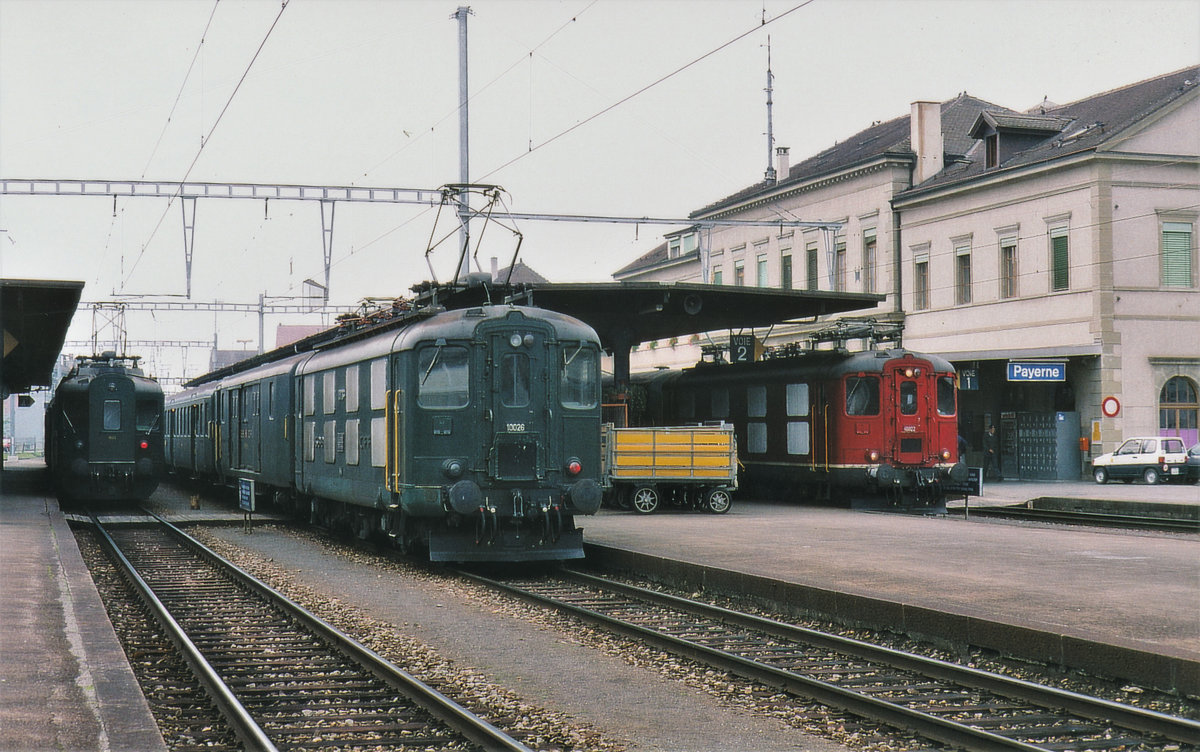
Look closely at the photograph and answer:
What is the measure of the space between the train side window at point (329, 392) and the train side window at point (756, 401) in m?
11.1

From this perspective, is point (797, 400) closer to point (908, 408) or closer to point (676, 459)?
point (908, 408)

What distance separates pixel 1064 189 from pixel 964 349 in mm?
6611

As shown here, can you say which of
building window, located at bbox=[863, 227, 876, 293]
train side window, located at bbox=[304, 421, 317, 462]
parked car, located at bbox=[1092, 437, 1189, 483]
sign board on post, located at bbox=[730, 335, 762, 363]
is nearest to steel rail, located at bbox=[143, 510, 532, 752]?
train side window, located at bbox=[304, 421, 317, 462]

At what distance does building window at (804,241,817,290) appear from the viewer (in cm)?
4944

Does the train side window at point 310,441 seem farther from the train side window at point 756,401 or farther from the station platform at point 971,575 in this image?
the train side window at point 756,401

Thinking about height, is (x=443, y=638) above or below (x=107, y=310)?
below

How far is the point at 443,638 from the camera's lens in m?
11.0

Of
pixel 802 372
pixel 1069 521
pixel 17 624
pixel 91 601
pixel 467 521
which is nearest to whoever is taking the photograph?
pixel 17 624

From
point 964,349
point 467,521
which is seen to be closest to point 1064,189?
point 964,349

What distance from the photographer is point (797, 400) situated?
86.9ft

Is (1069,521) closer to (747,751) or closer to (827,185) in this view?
(747,751)

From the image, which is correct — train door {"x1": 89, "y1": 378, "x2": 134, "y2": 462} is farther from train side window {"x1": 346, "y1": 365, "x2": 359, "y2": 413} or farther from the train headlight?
the train headlight

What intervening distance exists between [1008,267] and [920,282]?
463 cm

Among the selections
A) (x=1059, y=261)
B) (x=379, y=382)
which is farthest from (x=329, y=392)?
(x=1059, y=261)
